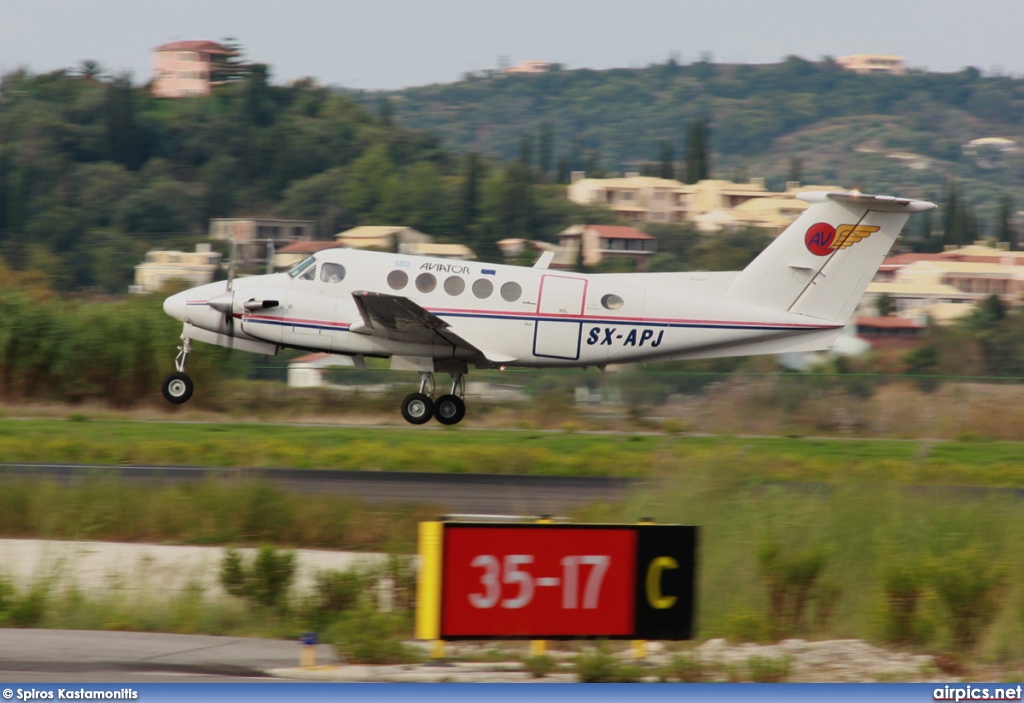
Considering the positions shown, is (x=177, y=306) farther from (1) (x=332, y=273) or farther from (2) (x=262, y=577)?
(2) (x=262, y=577)

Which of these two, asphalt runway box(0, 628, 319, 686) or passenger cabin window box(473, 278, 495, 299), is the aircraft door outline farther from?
asphalt runway box(0, 628, 319, 686)

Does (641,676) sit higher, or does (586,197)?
(586,197)

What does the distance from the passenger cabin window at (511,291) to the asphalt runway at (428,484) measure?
3.61 m

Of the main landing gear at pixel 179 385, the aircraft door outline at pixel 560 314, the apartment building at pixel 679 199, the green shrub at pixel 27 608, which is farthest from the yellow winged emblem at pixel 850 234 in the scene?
the apartment building at pixel 679 199

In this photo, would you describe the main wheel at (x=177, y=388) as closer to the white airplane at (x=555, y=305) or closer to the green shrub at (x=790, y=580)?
the white airplane at (x=555, y=305)

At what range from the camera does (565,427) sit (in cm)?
2977

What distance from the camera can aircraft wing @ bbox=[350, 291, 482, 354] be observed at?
2098 cm

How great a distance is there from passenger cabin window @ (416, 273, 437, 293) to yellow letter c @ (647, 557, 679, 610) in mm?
14267

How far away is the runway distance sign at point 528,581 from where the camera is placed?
797 cm

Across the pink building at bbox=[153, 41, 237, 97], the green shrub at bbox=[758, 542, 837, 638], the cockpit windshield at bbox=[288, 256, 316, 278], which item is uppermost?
the pink building at bbox=[153, 41, 237, 97]

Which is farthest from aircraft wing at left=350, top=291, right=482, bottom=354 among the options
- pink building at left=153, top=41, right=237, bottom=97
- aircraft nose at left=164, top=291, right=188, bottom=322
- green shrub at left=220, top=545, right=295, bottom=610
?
pink building at left=153, top=41, right=237, bottom=97

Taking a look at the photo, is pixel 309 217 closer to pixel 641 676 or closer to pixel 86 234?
pixel 86 234

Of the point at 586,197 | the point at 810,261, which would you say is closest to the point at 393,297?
the point at 810,261

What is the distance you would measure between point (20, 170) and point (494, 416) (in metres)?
79.3
